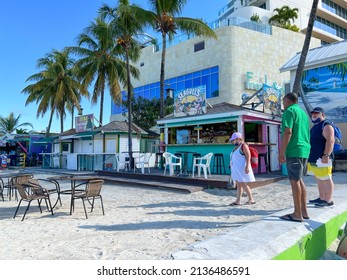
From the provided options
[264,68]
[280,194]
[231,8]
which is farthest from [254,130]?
[231,8]

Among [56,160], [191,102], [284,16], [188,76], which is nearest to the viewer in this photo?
[191,102]

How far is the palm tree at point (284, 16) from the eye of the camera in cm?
3557

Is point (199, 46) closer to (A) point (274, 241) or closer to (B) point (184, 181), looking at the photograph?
(B) point (184, 181)

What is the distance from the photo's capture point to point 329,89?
51.0 feet

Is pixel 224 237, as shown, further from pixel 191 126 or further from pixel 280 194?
pixel 191 126

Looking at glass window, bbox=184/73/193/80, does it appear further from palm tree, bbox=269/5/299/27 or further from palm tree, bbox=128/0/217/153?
palm tree, bbox=128/0/217/153

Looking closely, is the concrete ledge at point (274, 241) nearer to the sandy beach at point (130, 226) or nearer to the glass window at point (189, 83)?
the sandy beach at point (130, 226)

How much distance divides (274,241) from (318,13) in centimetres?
4477

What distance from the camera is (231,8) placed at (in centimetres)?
4506

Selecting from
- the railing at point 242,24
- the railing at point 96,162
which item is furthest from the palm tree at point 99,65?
the railing at point 242,24

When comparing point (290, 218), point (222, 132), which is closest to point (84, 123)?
point (222, 132)

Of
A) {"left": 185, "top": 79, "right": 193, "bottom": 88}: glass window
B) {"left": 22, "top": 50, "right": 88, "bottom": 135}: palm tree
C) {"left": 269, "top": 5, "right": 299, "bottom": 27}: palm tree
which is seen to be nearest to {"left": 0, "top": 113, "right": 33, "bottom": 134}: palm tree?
{"left": 22, "top": 50, "right": 88, "bottom": 135}: palm tree

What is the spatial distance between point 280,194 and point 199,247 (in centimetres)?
534

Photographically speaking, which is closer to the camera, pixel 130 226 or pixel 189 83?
pixel 130 226
